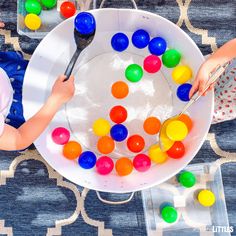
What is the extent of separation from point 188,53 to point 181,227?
50 centimetres

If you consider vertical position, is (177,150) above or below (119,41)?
below

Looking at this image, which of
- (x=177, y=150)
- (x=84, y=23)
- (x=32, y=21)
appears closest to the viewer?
(x=84, y=23)

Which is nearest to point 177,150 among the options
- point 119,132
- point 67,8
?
point 119,132

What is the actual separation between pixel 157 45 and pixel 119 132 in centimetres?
24

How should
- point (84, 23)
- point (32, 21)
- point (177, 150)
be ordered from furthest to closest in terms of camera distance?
point (32, 21)
point (177, 150)
point (84, 23)

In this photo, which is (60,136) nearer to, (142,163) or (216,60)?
(142,163)

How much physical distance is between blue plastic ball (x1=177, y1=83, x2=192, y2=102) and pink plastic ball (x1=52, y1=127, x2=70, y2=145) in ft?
1.00

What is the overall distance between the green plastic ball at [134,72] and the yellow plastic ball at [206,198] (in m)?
0.38

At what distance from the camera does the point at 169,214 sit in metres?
1.10

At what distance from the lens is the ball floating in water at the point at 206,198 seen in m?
1.10

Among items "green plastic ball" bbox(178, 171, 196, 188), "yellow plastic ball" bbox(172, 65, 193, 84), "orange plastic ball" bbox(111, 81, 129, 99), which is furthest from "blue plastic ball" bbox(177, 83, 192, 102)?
"green plastic ball" bbox(178, 171, 196, 188)

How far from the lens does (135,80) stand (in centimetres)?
102

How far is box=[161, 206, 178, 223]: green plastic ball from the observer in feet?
3.62

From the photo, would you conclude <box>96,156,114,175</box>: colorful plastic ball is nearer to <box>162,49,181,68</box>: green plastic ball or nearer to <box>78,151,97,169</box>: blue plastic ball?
<box>78,151,97,169</box>: blue plastic ball
